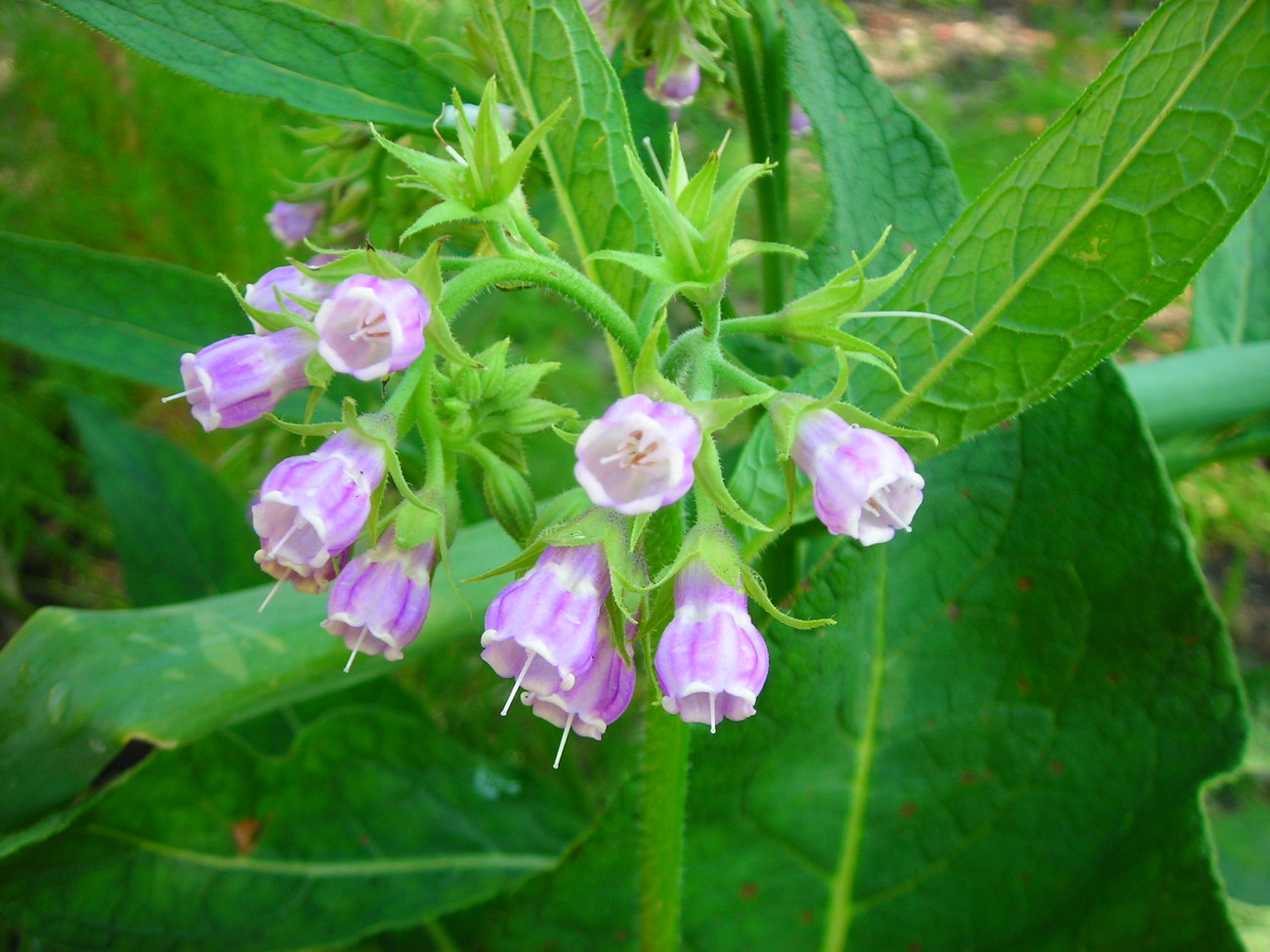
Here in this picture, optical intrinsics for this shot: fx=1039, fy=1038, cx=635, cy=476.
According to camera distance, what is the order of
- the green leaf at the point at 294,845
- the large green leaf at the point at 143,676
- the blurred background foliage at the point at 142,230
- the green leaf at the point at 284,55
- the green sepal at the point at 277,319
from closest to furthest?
the green sepal at the point at 277,319 < the large green leaf at the point at 143,676 < the green leaf at the point at 284,55 < the green leaf at the point at 294,845 < the blurred background foliage at the point at 142,230

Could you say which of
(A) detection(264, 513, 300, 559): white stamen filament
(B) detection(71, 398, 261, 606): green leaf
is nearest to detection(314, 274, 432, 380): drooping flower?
(A) detection(264, 513, 300, 559): white stamen filament

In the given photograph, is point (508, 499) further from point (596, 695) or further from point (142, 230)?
point (142, 230)

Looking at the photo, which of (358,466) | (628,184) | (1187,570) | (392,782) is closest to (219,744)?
(392,782)

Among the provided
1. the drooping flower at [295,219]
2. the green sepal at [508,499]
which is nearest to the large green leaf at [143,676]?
the green sepal at [508,499]

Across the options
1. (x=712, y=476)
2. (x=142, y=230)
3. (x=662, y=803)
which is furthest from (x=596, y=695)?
(x=142, y=230)

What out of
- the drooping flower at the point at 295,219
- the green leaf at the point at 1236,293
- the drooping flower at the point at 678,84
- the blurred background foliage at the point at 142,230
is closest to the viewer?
the drooping flower at the point at 678,84

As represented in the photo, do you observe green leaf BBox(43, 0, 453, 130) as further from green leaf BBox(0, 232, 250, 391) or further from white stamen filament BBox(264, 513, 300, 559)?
white stamen filament BBox(264, 513, 300, 559)

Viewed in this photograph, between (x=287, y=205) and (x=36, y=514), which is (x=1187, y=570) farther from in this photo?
(x=36, y=514)

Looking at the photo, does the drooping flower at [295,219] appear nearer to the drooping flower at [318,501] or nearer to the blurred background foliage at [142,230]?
the blurred background foliage at [142,230]
